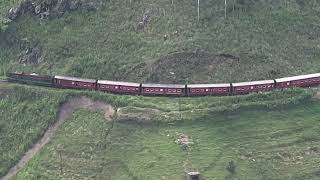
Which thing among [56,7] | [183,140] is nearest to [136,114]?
[183,140]

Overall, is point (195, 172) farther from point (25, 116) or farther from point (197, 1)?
point (197, 1)

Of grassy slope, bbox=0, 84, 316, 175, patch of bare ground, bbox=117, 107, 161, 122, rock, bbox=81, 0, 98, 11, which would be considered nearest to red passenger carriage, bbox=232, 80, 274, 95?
grassy slope, bbox=0, 84, 316, 175

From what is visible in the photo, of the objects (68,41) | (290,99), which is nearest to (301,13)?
(290,99)

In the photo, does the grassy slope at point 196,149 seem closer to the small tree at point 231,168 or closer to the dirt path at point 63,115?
the small tree at point 231,168

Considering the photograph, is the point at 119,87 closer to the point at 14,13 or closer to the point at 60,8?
the point at 60,8

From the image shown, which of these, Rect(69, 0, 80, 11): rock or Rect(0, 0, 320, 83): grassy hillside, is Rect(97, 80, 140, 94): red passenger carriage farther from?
Rect(69, 0, 80, 11): rock

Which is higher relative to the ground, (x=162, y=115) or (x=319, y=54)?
(x=319, y=54)
